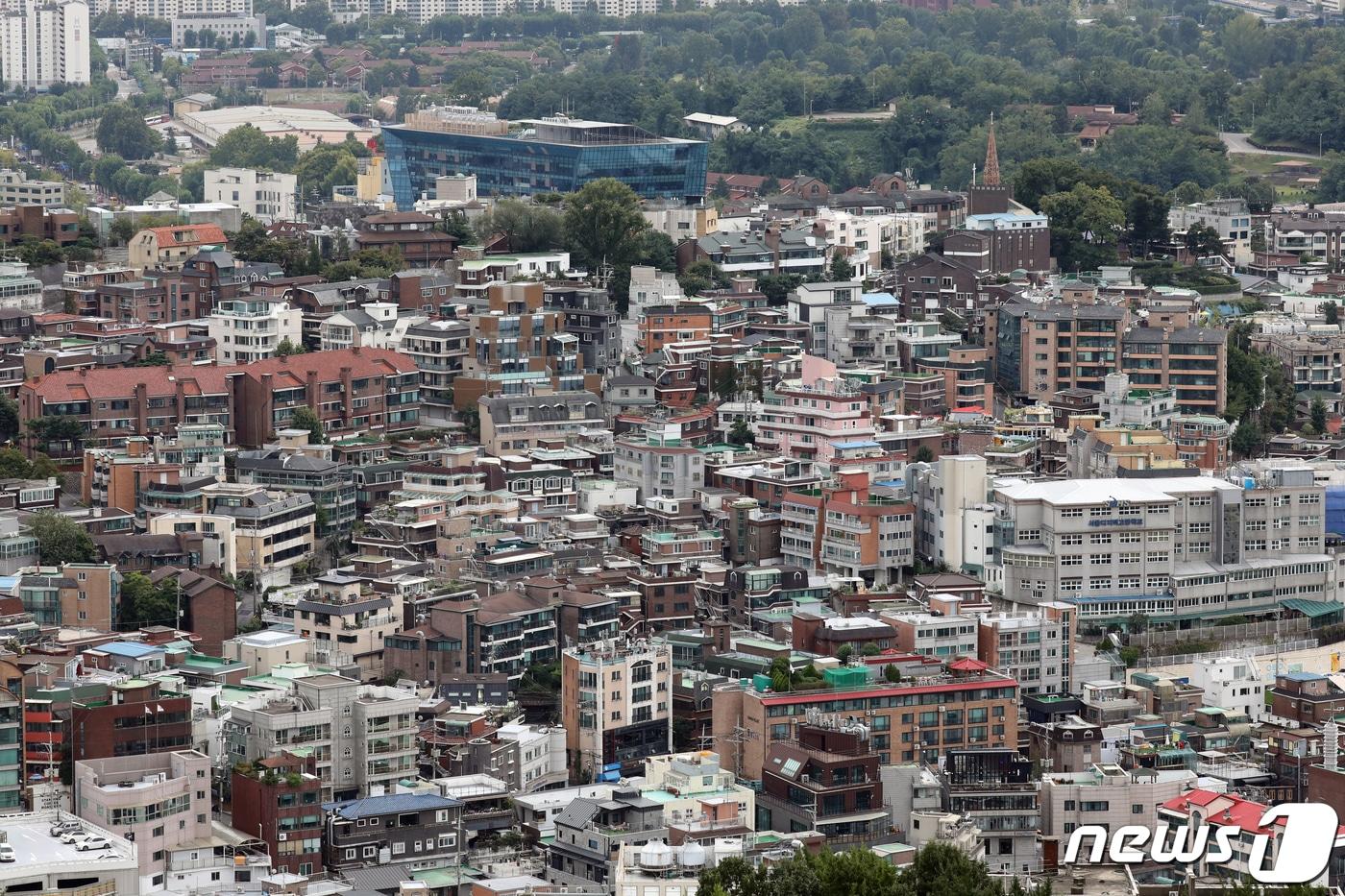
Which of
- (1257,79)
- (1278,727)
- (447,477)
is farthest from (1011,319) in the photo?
(1257,79)

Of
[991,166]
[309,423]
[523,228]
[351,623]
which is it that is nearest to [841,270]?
[523,228]

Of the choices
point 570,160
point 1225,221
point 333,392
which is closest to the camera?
point 333,392

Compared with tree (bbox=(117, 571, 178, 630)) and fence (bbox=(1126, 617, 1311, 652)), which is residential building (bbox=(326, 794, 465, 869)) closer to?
tree (bbox=(117, 571, 178, 630))

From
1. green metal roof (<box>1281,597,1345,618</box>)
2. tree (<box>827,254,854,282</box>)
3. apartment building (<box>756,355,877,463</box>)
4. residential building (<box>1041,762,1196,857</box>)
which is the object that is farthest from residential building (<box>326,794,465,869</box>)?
tree (<box>827,254,854,282</box>)

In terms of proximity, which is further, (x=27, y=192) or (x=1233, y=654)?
(x=27, y=192)

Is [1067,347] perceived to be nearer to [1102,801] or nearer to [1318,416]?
[1318,416]

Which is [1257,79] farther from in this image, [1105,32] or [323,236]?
[323,236]
